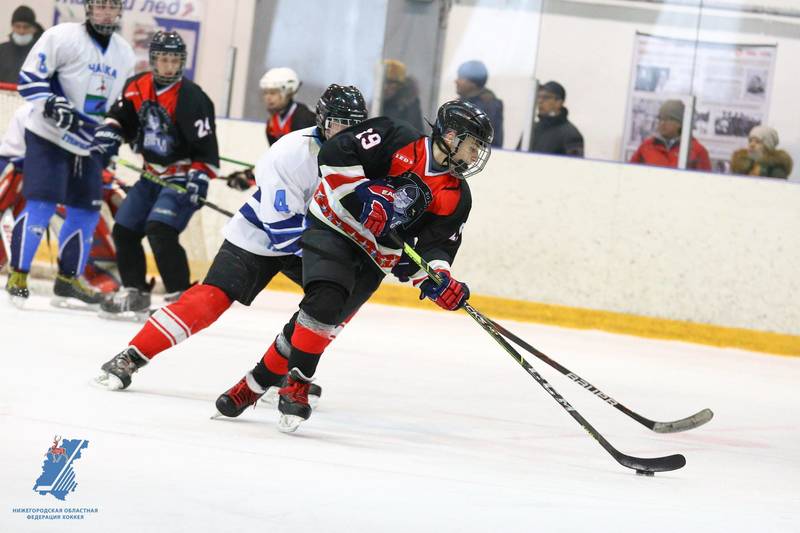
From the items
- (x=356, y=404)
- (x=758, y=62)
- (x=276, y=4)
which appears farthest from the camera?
(x=276, y=4)

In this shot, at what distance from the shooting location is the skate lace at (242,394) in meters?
3.21

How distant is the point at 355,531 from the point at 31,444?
760 millimetres

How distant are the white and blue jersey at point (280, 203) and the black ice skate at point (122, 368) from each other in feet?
1.30

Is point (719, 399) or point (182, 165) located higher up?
point (182, 165)

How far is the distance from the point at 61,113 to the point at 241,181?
37.4 inches

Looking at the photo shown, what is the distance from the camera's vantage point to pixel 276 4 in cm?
789

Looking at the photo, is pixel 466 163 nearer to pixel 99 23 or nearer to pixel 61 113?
pixel 61 113

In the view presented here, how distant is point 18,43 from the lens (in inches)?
310

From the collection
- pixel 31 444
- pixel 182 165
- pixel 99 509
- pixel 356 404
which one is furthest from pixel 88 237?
pixel 99 509

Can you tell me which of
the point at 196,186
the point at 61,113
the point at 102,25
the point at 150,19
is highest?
the point at 150,19

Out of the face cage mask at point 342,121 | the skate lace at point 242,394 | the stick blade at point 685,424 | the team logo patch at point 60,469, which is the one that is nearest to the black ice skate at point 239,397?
the skate lace at point 242,394

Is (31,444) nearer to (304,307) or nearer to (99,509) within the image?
(99,509)

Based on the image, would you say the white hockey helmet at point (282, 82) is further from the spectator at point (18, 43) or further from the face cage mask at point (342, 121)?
the face cage mask at point (342, 121)

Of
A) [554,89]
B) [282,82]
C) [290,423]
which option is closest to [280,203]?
[290,423]
